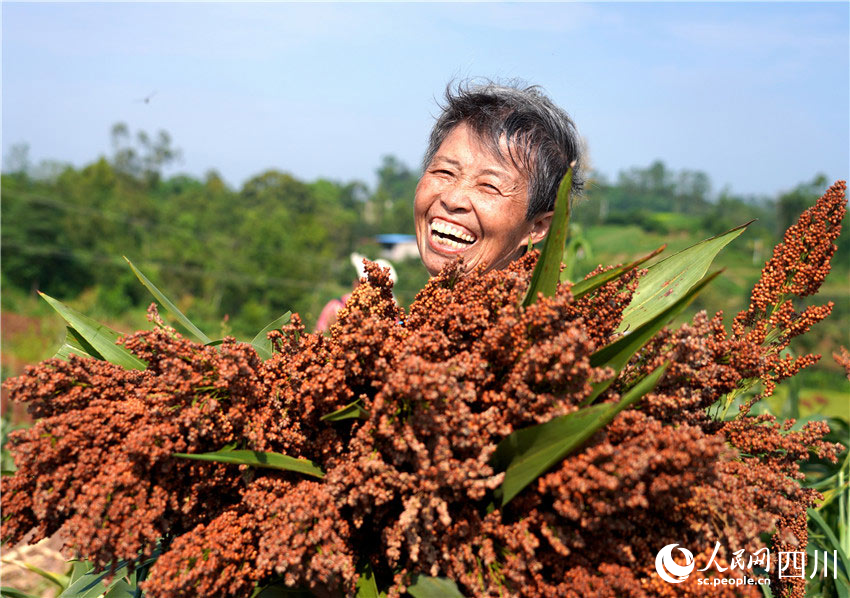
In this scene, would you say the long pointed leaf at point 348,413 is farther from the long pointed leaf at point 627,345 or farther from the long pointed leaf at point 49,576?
the long pointed leaf at point 49,576

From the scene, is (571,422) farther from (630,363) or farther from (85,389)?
(85,389)

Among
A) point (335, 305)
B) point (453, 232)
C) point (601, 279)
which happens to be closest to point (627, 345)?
point (601, 279)

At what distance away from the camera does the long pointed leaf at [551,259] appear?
109cm

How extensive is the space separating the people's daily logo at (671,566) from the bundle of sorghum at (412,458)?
14 millimetres

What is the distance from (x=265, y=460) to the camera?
3.65 ft

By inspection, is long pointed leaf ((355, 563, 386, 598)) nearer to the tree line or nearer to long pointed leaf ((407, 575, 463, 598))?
long pointed leaf ((407, 575, 463, 598))

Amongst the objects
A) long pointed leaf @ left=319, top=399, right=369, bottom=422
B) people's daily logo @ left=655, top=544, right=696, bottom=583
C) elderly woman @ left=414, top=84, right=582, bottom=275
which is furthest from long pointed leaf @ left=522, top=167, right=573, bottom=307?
elderly woman @ left=414, top=84, right=582, bottom=275

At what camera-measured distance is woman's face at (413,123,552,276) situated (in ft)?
5.84

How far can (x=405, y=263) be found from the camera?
49875mm

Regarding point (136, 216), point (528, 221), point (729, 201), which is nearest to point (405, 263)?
point (136, 216)

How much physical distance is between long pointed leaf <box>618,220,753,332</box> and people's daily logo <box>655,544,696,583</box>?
49cm

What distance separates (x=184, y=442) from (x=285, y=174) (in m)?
66.6

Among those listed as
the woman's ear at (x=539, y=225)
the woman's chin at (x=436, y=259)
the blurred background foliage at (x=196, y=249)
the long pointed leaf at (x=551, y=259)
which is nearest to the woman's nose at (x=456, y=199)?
the woman's chin at (x=436, y=259)

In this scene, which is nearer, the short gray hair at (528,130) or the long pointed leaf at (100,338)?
the long pointed leaf at (100,338)
